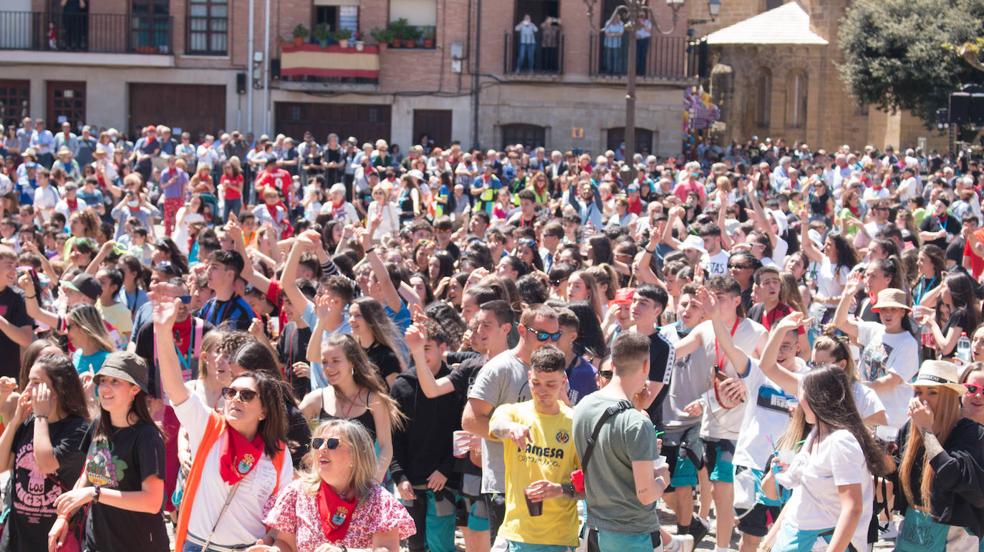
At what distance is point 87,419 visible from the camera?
6465 millimetres

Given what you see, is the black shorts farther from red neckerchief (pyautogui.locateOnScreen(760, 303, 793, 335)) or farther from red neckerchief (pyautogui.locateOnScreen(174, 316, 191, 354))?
red neckerchief (pyautogui.locateOnScreen(174, 316, 191, 354))

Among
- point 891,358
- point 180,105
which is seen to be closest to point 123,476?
point 891,358

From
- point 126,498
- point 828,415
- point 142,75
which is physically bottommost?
point 126,498

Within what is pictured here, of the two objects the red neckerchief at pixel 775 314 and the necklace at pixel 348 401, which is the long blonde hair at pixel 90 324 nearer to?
the necklace at pixel 348 401

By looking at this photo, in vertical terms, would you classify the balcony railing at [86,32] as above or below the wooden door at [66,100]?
above

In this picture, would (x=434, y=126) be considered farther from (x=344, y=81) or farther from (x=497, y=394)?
(x=497, y=394)

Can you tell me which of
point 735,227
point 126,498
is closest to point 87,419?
point 126,498

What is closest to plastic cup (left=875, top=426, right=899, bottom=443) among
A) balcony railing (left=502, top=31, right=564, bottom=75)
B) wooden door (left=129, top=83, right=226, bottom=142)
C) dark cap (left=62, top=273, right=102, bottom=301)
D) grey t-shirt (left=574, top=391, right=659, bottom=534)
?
grey t-shirt (left=574, top=391, right=659, bottom=534)

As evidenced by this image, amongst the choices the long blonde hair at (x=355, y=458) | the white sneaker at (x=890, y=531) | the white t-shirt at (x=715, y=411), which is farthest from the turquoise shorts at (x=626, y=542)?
the white sneaker at (x=890, y=531)

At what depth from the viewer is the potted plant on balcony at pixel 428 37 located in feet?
109

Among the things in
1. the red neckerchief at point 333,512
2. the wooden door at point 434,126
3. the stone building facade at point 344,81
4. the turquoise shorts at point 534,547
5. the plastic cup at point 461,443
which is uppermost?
the stone building facade at point 344,81

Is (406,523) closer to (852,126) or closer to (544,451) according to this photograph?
(544,451)

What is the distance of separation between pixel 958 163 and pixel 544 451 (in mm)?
27744

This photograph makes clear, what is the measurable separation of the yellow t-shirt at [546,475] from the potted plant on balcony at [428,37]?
27737 millimetres
